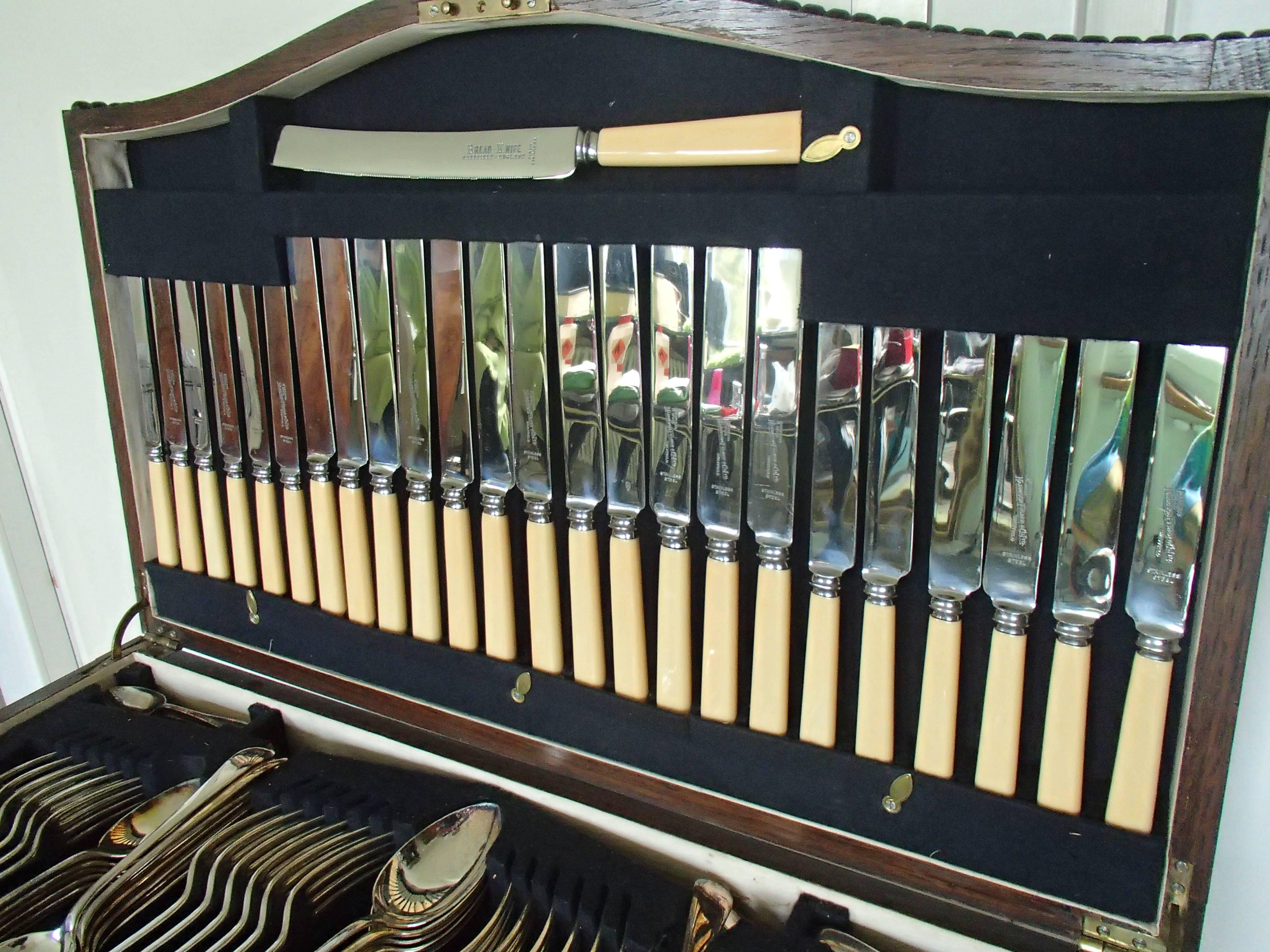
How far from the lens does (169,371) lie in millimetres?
789

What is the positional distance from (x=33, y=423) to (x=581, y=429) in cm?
86

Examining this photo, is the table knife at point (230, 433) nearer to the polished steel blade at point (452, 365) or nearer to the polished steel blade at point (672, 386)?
the polished steel blade at point (452, 365)

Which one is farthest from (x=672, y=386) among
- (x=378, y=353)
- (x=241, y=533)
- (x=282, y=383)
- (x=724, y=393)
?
(x=241, y=533)

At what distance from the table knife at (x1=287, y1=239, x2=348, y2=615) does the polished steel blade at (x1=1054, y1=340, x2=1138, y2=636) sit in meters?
0.54

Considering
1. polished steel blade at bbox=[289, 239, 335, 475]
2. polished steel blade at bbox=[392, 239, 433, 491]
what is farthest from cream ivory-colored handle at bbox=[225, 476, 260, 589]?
polished steel blade at bbox=[392, 239, 433, 491]

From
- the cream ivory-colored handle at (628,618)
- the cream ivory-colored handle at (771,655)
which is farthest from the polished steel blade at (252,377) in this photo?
the cream ivory-colored handle at (771,655)

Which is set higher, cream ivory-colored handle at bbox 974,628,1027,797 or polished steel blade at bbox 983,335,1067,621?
polished steel blade at bbox 983,335,1067,621

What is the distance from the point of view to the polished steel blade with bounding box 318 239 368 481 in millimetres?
663

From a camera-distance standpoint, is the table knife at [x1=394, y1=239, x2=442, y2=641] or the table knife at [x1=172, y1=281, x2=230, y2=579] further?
the table knife at [x1=172, y1=281, x2=230, y2=579]

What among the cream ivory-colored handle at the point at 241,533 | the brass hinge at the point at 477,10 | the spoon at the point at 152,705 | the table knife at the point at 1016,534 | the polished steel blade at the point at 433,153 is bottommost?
the spoon at the point at 152,705

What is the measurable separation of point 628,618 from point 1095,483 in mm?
316

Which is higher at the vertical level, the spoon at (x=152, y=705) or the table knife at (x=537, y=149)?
the table knife at (x=537, y=149)

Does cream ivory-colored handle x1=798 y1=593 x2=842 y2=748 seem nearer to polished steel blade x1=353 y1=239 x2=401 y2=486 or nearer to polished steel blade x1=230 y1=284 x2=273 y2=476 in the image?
polished steel blade x1=353 y1=239 x2=401 y2=486

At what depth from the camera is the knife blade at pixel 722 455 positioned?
1.73 ft
